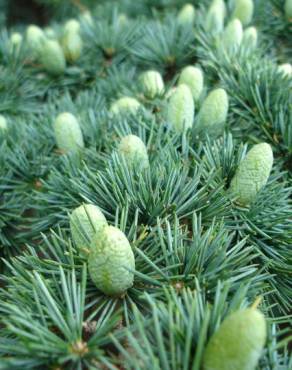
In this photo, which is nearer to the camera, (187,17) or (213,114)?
(213,114)

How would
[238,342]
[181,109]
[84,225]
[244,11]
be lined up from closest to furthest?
[238,342]
[84,225]
[181,109]
[244,11]

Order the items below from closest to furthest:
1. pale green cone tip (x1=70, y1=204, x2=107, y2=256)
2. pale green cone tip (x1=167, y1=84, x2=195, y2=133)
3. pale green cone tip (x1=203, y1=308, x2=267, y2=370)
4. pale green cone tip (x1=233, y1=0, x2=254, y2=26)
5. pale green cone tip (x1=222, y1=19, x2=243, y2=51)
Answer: pale green cone tip (x1=203, y1=308, x2=267, y2=370)
pale green cone tip (x1=70, y1=204, x2=107, y2=256)
pale green cone tip (x1=167, y1=84, x2=195, y2=133)
pale green cone tip (x1=222, y1=19, x2=243, y2=51)
pale green cone tip (x1=233, y1=0, x2=254, y2=26)

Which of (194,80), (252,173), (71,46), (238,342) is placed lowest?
(238,342)

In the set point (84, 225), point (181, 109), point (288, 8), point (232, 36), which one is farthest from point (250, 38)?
point (84, 225)

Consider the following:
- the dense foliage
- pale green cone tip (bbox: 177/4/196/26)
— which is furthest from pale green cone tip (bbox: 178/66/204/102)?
pale green cone tip (bbox: 177/4/196/26)

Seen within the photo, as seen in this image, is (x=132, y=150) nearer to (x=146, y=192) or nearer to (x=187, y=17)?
(x=146, y=192)

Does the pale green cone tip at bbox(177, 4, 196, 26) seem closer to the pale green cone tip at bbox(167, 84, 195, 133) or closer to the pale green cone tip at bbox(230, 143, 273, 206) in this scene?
the pale green cone tip at bbox(167, 84, 195, 133)
